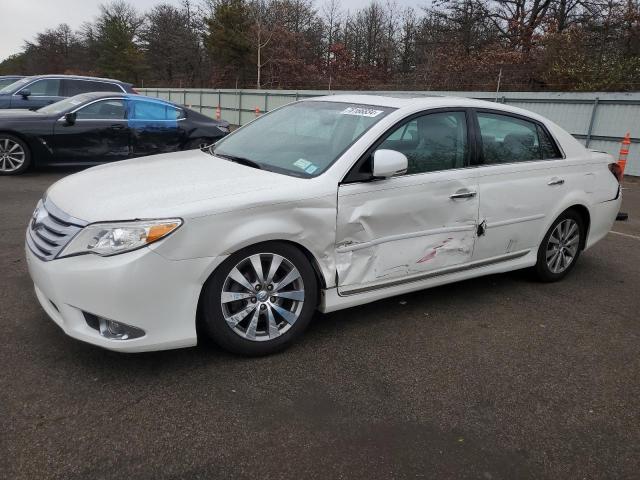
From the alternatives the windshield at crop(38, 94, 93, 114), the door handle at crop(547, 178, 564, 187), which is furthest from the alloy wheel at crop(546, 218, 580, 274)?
the windshield at crop(38, 94, 93, 114)

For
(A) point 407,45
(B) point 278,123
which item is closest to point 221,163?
(B) point 278,123

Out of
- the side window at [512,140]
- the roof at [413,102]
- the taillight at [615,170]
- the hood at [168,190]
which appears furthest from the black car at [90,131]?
the taillight at [615,170]

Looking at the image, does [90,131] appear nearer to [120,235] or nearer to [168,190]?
[168,190]

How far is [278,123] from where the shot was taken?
4.21 metres

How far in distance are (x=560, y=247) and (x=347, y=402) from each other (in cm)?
291

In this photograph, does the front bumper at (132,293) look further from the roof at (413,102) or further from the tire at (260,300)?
the roof at (413,102)

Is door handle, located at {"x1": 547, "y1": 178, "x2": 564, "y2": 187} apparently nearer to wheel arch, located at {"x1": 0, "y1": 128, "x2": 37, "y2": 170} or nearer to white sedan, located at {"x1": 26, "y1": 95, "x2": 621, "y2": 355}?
white sedan, located at {"x1": 26, "y1": 95, "x2": 621, "y2": 355}

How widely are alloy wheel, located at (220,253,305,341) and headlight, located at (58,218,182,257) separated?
1.49 feet

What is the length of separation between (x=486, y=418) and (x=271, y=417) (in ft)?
3.58

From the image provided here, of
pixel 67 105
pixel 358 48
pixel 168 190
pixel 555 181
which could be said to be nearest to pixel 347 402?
pixel 168 190

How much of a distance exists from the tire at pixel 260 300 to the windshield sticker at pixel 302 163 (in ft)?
1.95

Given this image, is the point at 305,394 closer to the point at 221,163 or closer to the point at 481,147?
the point at 221,163

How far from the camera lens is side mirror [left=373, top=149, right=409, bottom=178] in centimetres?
334

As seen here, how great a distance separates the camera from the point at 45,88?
12117mm
